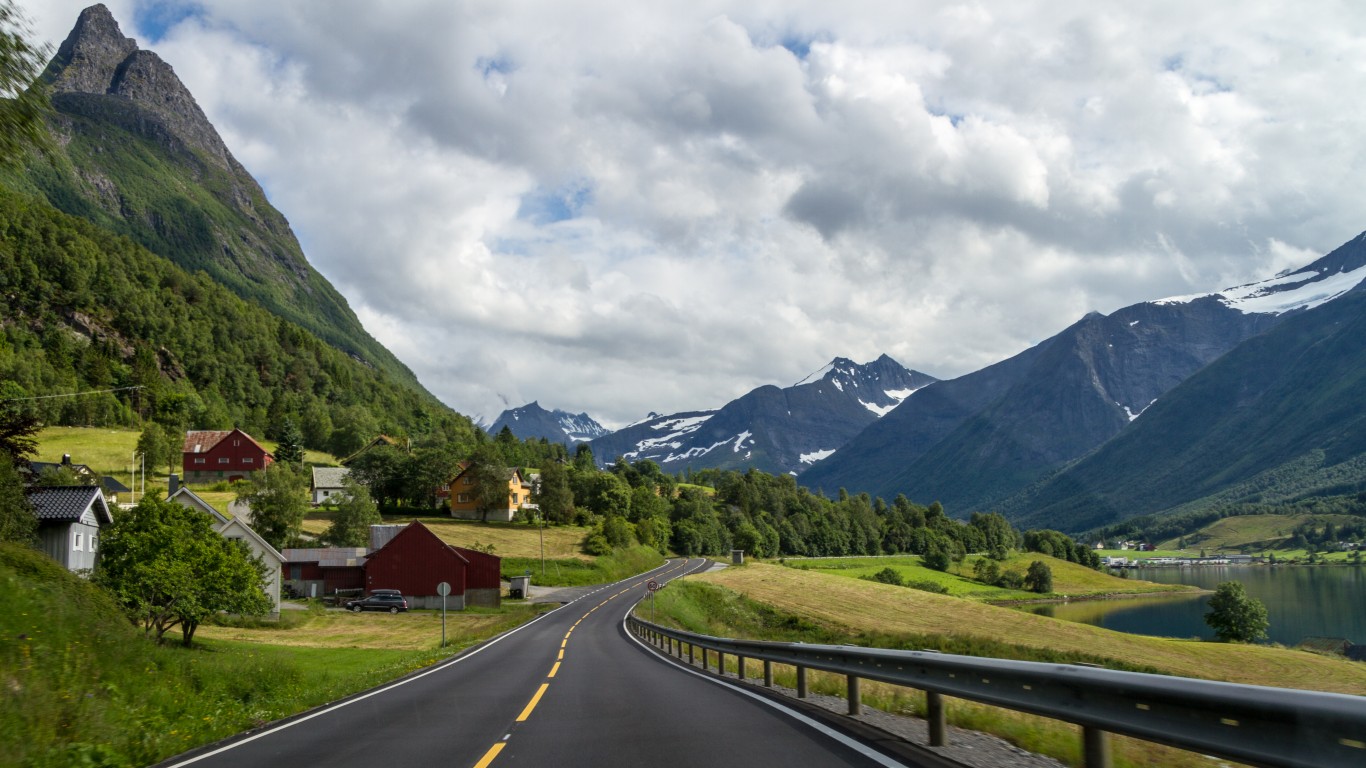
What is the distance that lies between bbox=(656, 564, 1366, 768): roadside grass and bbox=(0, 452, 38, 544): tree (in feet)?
105

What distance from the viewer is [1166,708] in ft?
17.1

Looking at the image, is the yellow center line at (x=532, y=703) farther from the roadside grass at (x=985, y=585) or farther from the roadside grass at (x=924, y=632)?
the roadside grass at (x=985, y=585)

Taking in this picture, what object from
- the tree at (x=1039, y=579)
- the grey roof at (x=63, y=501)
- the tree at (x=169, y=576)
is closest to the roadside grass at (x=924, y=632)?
the tree at (x=169, y=576)

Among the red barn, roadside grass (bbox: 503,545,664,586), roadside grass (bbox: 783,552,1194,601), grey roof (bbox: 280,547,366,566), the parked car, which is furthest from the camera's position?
roadside grass (bbox: 783,552,1194,601)

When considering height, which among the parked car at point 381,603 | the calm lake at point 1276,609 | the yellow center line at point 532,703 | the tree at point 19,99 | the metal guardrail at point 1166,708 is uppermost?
the tree at point 19,99

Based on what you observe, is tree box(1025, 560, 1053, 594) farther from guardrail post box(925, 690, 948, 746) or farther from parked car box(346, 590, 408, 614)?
guardrail post box(925, 690, 948, 746)

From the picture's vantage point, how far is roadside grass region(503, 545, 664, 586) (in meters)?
90.2

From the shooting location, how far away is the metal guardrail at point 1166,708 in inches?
158

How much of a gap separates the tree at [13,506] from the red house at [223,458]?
300ft

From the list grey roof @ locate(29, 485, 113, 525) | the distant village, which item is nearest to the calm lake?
the distant village

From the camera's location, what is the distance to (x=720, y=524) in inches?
6216

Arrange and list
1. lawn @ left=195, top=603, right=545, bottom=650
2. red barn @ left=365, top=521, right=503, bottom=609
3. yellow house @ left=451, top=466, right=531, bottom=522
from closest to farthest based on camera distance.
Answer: lawn @ left=195, top=603, right=545, bottom=650 → red barn @ left=365, top=521, right=503, bottom=609 → yellow house @ left=451, top=466, right=531, bottom=522

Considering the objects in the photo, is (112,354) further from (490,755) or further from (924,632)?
(490,755)

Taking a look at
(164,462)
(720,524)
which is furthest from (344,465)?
(720,524)
